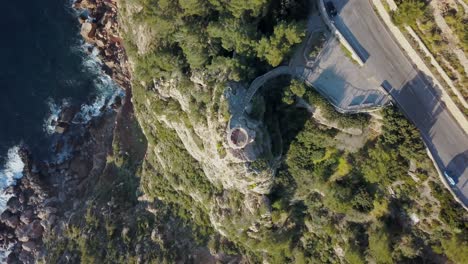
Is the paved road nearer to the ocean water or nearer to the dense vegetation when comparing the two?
the dense vegetation

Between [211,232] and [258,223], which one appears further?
[211,232]

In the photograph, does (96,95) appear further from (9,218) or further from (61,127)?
(9,218)

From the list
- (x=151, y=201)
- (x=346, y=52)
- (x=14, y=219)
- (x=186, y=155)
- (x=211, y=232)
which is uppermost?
(x=346, y=52)

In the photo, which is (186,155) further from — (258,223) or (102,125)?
(102,125)

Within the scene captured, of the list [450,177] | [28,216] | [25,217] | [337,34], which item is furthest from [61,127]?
[450,177]

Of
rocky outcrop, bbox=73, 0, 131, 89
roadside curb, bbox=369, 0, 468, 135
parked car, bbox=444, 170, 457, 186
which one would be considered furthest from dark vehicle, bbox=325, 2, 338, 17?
rocky outcrop, bbox=73, 0, 131, 89

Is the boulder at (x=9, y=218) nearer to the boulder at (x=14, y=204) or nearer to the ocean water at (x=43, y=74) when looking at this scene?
the boulder at (x=14, y=204)

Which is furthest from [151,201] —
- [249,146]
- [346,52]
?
[346,52]
